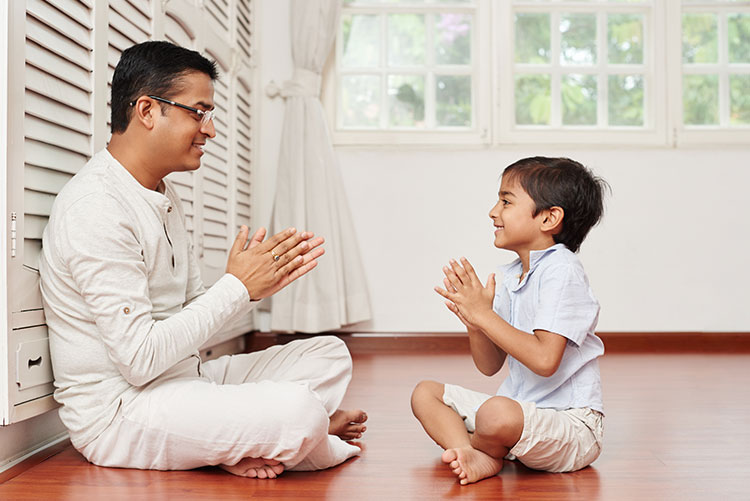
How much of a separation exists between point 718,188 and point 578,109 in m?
0.81

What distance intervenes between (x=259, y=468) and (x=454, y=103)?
2812mm

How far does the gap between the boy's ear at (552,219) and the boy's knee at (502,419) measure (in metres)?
0.40

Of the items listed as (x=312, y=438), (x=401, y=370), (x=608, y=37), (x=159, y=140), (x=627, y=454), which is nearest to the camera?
(x=312, y=438)

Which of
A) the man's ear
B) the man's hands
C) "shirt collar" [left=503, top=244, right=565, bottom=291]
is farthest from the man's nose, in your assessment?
"shirt collar" [left=503, top=244, right=565, bottom=291]

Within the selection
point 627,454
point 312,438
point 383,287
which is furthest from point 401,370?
point 312,438

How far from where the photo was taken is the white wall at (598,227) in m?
3.84

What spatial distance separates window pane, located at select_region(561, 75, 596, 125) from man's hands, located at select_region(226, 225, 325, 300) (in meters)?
2.76

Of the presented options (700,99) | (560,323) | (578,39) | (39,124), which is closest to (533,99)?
(578,39)

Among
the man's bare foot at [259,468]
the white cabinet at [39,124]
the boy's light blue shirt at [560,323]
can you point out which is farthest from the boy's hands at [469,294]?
the white cabinet at [39,124]

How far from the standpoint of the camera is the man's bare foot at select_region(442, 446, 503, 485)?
1478 mm

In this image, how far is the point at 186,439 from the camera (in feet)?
4.82

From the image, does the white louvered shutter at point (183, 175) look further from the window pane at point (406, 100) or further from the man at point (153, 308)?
the window pane at point (406, 100)

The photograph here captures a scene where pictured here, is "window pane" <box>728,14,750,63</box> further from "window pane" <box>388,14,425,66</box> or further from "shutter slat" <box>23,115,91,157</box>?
"shutter slat" <box>23,115,91,157</box>

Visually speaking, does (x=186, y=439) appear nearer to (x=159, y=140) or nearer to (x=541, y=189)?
(x=159, y=140)
